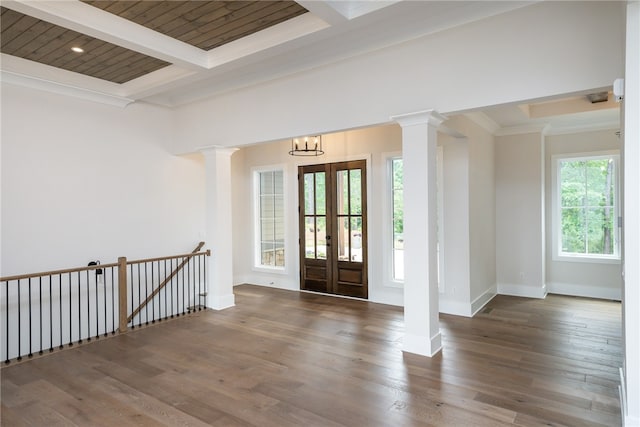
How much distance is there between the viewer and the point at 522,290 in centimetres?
622

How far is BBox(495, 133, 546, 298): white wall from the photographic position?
241 inches

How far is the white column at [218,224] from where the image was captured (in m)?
5.66

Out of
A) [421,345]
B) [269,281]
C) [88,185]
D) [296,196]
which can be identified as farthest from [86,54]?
[421,345]

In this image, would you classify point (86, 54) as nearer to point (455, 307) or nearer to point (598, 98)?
point (455, 307)

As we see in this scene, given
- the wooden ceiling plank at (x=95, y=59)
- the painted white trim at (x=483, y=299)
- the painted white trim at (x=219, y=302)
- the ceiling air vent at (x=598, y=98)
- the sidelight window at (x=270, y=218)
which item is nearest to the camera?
the wooden ceiling plank at (x=95, y=59)

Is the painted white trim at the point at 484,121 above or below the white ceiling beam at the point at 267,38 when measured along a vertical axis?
below

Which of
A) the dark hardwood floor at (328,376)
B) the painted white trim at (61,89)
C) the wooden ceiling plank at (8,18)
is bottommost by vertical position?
the dark hardwood floor at (328,376)

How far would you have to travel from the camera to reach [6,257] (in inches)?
172

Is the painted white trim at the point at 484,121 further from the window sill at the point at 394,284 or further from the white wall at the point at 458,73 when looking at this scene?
the window sill at the point at 394,284

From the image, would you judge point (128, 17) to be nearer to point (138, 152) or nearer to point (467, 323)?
point (138, 152)

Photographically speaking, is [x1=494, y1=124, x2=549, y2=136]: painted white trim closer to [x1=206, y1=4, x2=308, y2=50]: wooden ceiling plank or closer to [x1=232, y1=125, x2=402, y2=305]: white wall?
[x1=232, y1=125, x2=402, y2=305]: white wall

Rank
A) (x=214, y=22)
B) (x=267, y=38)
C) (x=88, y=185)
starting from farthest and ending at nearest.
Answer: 1. (x=88, y=185)
2. (x=267, y=38)
3. (x=214, y=22)

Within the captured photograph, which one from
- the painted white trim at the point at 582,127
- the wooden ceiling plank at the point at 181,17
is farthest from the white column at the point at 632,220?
the painted white trim at the point at 582,127

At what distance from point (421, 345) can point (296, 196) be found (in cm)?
378
